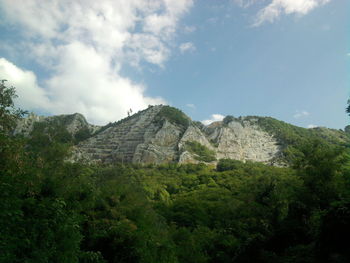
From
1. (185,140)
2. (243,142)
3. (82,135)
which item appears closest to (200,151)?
(185,140)

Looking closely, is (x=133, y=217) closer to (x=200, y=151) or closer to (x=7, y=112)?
(x=7, y=112)

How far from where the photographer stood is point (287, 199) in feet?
91.7

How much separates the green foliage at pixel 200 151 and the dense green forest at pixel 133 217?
58.4 meters

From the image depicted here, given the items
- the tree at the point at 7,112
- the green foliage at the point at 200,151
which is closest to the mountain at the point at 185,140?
the green foliage at the point at 200,151

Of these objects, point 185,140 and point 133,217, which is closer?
point 133,217

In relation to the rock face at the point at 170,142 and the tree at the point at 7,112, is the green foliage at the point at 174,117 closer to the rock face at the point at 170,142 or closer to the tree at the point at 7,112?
the rock face at the point at 170,142

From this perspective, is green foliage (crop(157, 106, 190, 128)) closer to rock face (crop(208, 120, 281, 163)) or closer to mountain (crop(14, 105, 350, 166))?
mountain (crop(14, 105, 350, 166))

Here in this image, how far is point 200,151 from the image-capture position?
349ft

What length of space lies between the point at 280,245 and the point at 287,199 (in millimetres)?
9330

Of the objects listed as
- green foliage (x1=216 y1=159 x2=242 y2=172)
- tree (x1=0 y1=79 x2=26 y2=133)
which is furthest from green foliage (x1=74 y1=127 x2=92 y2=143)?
tree (x1=0 y1=79 x2=26 y2=133)

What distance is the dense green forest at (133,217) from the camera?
9219 mm

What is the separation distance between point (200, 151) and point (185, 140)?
7.46 metres

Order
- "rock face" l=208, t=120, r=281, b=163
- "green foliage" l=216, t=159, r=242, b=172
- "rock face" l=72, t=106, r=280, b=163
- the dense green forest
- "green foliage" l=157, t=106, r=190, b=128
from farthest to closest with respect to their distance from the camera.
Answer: "green foliage" l=157, t=106, r=190, b=128 < "rock face" l=208, t=120, r=281, b=163 < "rock face" l=72, t=106, r=280, b=163 < "green foliage" l=216, t=159, r=242, b=172 < the dense green forest

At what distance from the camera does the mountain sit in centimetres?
10304
